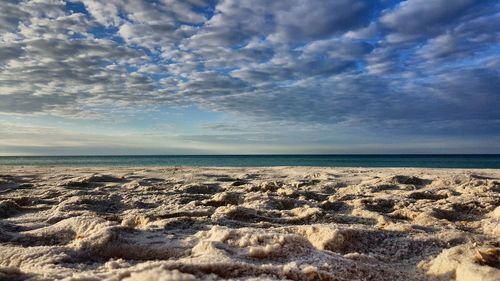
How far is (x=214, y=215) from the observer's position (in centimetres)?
476

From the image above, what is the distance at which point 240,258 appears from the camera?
269 cm

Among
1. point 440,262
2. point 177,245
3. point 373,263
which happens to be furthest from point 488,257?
point 177,245

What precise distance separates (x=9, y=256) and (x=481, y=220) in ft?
16.7

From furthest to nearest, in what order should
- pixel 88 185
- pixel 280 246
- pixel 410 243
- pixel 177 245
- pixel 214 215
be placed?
pixel 88 185, pixel 214 215, pixel 410 243, pixel 177 245, pixel 280 246

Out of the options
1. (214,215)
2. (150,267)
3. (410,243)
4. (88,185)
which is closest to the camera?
(150,267)

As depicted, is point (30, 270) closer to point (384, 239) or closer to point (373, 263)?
point (373, 263)

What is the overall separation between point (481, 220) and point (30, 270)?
495 cm

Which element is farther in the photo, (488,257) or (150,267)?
(488,257)

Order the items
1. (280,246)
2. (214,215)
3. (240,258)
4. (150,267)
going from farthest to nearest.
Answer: (214,215) → (280,246) → (240,258) → (150,267)

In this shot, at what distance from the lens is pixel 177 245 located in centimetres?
318

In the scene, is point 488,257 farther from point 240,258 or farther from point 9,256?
point 9,256

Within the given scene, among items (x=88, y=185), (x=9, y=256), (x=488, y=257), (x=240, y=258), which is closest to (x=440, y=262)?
(x=488, y=257)

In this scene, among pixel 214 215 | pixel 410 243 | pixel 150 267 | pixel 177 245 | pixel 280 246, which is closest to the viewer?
pixel 150 267

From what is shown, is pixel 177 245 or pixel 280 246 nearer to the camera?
pixel 280 246
